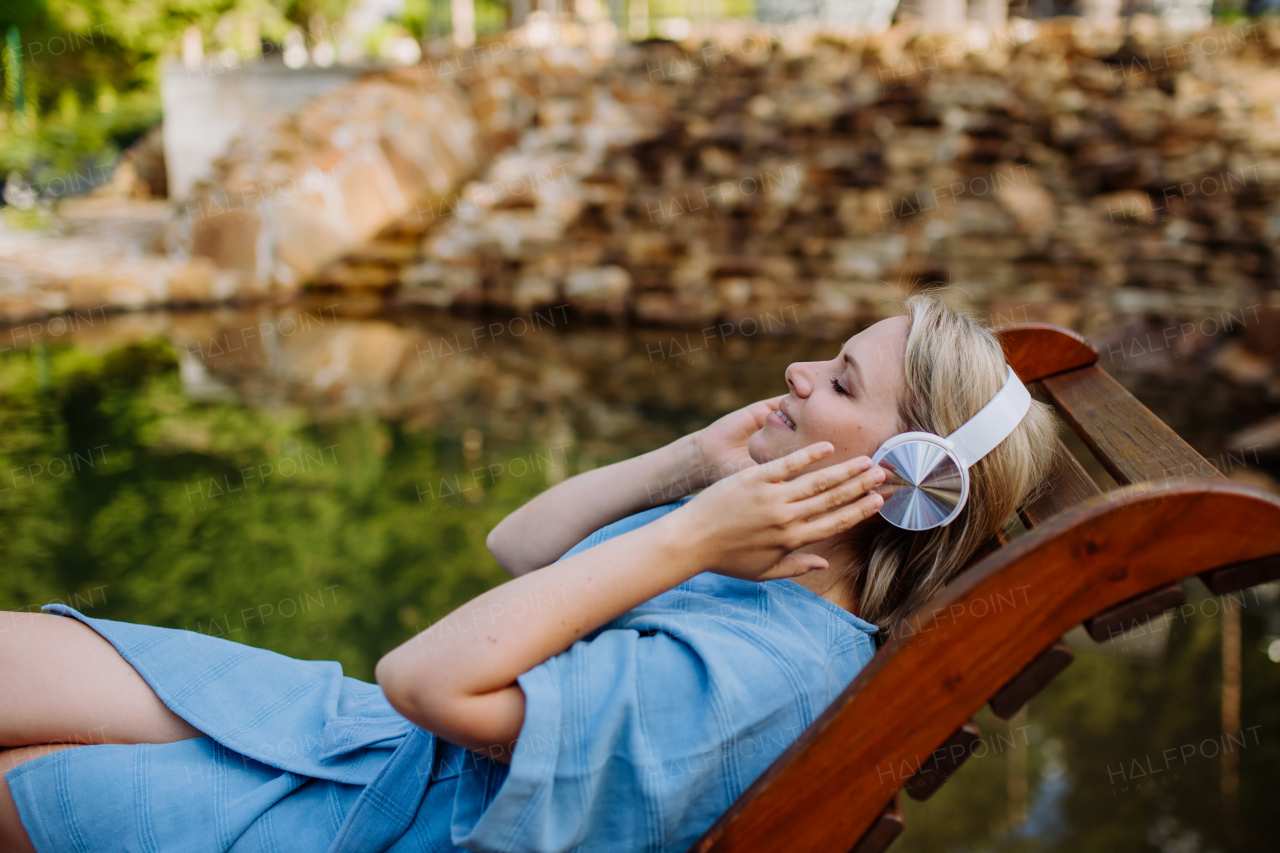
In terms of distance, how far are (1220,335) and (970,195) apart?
275cm

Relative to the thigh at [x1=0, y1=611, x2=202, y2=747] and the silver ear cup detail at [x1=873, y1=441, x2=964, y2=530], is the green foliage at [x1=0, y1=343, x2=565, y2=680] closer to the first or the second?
the thigh at [x1=0, y1=611, x2=202, y2=747]

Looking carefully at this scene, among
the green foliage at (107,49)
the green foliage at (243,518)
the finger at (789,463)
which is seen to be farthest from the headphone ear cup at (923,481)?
the green foliage at (107,49)

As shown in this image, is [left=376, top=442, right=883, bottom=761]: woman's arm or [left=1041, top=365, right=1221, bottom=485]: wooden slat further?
[left=1041, top=365, right=1221, bottom=485]: wooden slat

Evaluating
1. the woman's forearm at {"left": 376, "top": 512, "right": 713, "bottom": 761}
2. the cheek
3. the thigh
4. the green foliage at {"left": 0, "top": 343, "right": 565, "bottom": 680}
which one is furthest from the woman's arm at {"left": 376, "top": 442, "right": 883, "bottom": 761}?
the green foliage at {"left": 0, "top": 343, "right": 565, "bottom": 680}

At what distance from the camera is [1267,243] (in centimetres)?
793

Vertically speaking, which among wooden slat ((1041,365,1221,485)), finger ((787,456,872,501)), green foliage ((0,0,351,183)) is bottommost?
wooden slat ((1041,365,1221,485))

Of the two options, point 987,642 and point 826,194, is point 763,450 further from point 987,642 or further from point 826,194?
point 826,194

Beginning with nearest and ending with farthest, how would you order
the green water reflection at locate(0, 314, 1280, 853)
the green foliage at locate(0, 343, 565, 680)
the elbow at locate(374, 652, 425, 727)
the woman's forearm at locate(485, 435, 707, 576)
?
the elbow at locate(374, 652, 425, 727)
the woman's forearm at locate(485, 435, 707, 576)
the green water reflection at locate(0, 314, 1280, 853)
the green foliage at locate(0, 343, 565, 680)

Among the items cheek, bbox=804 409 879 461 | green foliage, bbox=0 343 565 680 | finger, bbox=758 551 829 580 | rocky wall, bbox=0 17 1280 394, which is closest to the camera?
finger, bbox=758 551 829 580

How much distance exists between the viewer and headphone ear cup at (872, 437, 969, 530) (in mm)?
1120

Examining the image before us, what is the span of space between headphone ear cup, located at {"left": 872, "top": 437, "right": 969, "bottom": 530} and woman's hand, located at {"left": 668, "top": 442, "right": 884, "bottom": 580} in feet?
0.26

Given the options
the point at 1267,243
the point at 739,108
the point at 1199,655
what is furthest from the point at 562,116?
the point at 1199,655

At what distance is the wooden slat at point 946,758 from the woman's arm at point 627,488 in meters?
0.58

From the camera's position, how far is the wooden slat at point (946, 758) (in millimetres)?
979
